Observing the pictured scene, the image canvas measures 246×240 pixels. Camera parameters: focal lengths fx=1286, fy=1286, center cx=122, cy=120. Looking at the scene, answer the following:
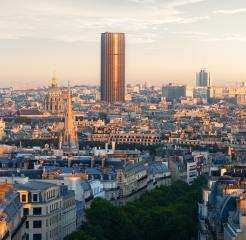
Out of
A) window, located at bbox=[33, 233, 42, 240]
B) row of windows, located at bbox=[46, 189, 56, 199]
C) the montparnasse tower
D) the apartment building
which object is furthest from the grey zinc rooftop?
the montparnasse tower

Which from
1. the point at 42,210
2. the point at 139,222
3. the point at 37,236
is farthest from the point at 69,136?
the point at 37,236

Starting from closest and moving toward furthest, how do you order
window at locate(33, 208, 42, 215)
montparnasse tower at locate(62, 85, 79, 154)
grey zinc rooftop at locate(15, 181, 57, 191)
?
window at locate(33, 208, 42, 215) < grey zinc rooftop at locate(15, 181, 57, 191) < montparnasse tower at locate(62, 85, 79, 154)

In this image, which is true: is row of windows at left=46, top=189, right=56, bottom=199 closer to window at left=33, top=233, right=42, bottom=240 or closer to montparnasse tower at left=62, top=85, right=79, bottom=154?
window at left=33, top=233, right=42, bottom=240

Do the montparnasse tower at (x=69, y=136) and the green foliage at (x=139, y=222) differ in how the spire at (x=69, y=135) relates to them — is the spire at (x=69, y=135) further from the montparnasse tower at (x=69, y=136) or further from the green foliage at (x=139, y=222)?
the green foliage at (x=139, y=222)

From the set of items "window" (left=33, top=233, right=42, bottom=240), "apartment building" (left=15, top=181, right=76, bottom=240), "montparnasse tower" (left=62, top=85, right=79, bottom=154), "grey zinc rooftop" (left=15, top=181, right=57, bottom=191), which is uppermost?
"grey zinc rooftop" (left=15, top=181, right=57, bottom=191)

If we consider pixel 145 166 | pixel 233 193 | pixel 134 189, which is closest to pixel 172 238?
pixel 233 193

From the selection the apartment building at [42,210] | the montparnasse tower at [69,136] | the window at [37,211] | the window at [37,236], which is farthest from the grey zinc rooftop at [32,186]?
the montparnasse tower at [69,136]

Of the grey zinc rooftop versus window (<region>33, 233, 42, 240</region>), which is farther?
the grey zinc rooftop

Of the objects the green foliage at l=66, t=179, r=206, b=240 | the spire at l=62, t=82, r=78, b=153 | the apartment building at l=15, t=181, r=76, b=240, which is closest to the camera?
the apartment building at l=15, t=181, r=76, b=240

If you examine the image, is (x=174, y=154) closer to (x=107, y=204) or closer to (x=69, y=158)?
(x=69, y=158)

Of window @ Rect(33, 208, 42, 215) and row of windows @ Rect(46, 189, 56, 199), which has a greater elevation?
row of windows @ Rect(46, 189, 56, 199)

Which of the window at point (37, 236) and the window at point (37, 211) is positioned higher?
the window at point (37, 211)
